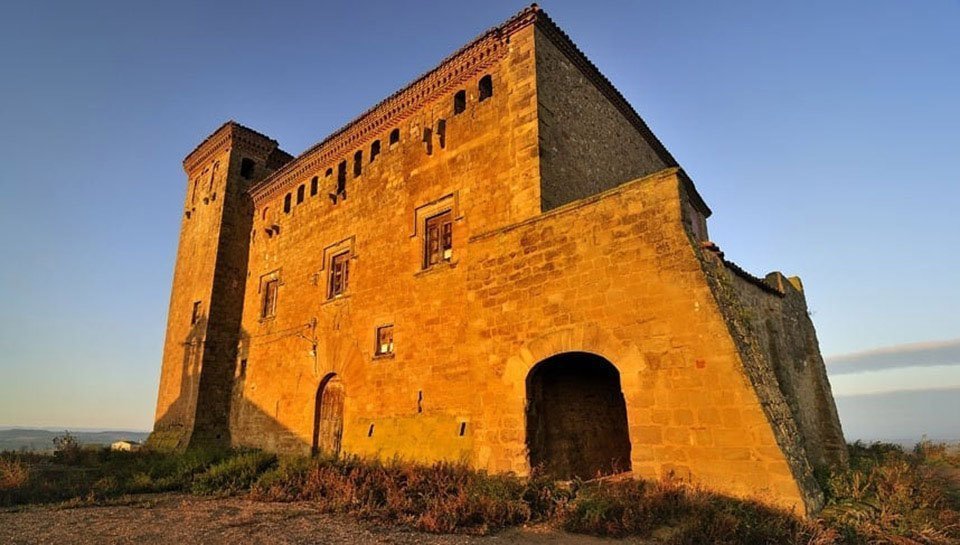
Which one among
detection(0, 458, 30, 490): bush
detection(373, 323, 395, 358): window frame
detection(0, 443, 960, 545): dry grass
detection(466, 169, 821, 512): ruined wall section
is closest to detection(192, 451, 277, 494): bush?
detection(0, 443, 960, 545): dry grass

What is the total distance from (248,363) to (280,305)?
2.56m

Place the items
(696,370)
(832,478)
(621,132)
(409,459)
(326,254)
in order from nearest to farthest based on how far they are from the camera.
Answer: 1. (696,370)
2. (832,478)
3. (409,459)
4. (621,132)
5. (326,254)

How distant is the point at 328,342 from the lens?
13.9 meters

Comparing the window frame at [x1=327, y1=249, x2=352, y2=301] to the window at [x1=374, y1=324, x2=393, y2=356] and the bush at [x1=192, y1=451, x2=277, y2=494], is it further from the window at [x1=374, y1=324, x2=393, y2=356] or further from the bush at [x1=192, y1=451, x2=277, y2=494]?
the bush at [x1=192, y1=451, x2=277, y2=494]

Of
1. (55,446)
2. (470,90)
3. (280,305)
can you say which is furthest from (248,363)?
(470,90)

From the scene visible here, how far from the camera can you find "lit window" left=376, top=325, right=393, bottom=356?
12.0 meters

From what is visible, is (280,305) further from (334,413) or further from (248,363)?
(334,413)

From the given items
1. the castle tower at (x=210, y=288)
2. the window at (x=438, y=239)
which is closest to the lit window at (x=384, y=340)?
the window at (x=438, y=239)

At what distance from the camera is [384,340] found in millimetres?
12250

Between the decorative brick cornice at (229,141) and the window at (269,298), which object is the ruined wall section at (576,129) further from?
the decorative brick cornice at (229,141)

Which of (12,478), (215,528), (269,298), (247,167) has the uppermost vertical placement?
(247,167)

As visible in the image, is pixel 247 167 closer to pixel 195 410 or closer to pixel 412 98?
pixel 195 410

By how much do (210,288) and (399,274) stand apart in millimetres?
9638

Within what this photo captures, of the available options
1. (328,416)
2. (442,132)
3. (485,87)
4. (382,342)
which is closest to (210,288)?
(328,416)
